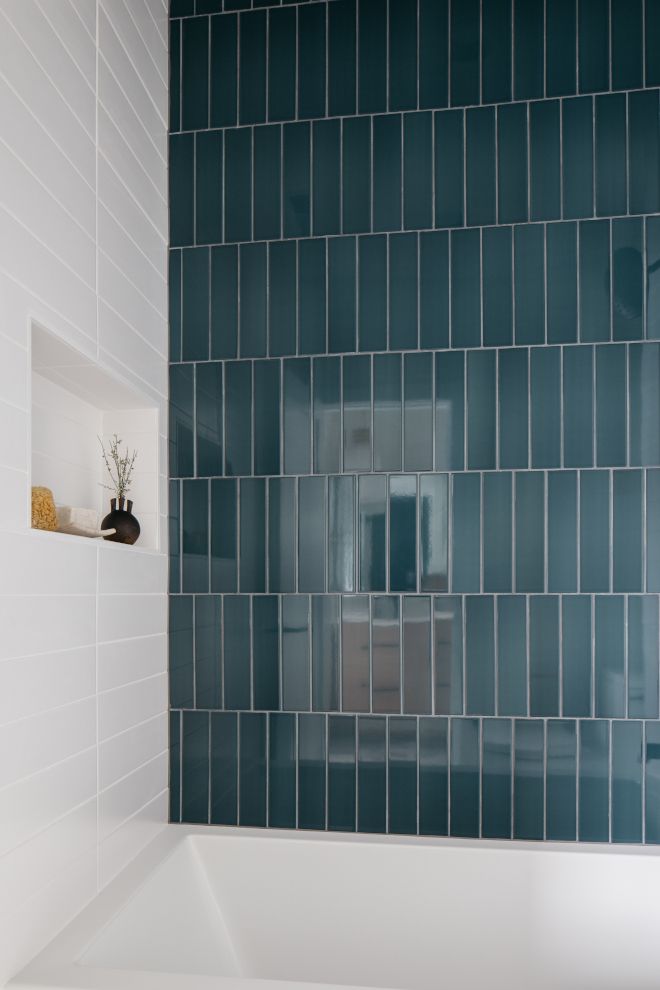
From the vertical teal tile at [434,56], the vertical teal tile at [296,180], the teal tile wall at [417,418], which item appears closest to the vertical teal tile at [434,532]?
the teal tile wall at [417,418]

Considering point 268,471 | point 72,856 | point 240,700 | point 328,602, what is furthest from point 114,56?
point 72,856

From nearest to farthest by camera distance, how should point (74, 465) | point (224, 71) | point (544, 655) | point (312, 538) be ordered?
point (74, 465)
point (544, 655)
point (312, 538)
point (224, 71)

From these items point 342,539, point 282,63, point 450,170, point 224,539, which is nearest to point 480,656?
point 342,539

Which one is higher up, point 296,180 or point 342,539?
point 296,180

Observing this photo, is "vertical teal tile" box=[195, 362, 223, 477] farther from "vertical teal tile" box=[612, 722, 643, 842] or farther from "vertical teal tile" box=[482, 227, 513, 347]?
"vertical teal tile" box=[612, 722, 643, 842]

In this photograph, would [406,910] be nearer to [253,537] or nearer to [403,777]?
[403,777]

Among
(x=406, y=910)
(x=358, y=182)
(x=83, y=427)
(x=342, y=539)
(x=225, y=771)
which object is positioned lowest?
(x=406, y=910)

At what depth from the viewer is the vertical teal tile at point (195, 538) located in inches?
91.7

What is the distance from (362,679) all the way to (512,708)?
0.40 meters

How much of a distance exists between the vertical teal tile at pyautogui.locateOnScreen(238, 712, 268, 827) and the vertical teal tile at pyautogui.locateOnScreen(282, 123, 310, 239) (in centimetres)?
137

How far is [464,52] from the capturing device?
2.28 metres

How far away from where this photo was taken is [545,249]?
7.30 ft

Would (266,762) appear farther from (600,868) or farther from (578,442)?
(578,442)

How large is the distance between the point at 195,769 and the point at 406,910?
67cm
